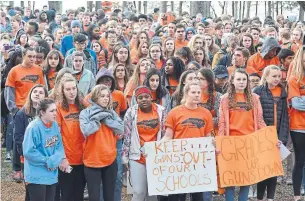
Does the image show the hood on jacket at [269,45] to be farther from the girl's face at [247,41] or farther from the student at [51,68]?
the student at [51,68]

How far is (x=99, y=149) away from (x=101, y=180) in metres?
0.44

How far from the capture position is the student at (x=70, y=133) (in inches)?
266

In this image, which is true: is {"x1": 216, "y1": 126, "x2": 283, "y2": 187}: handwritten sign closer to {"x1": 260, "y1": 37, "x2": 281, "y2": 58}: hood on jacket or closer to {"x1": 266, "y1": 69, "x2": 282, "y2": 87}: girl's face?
{"x1": 266, "y1": 69, "x2": 282, "y2": 87}: girl's face

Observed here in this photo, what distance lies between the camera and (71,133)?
22.2 ft

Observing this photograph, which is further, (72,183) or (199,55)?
(199,55)

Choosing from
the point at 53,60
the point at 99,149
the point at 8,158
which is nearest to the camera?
the point at 99,149

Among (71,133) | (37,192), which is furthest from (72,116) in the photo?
(37,192)

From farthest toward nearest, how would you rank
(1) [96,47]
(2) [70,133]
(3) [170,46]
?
(1) [96,47], (3) [170,46], (2) [70,133]

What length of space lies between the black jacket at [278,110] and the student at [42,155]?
2748 millimetres

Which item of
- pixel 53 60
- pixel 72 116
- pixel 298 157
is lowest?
pixel 298 157

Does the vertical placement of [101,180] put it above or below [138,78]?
below

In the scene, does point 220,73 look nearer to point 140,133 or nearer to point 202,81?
point 202,81

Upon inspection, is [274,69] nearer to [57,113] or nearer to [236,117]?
[236,117]

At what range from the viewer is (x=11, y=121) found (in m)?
9.41
